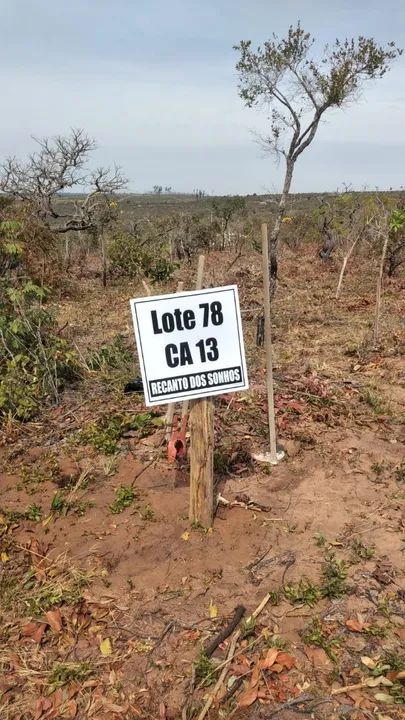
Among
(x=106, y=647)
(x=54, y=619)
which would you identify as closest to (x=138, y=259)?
(x=54, y=619)

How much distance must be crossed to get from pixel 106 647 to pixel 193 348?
5.00 feet

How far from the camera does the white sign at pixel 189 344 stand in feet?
8.93

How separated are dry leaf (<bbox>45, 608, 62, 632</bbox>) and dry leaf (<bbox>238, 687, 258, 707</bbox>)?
956 mm

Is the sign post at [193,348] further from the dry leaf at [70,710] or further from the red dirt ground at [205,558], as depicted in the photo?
the dry leaf at [70,710]

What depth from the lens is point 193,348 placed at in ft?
9.25

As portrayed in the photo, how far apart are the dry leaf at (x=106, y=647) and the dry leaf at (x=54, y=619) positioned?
0.81 feet

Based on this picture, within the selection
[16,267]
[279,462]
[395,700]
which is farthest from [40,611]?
[16,267]

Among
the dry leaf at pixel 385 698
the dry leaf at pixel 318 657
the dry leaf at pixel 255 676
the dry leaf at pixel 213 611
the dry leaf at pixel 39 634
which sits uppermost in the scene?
the dry leaf at pixel 39 634

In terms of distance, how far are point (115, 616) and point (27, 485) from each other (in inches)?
59.4

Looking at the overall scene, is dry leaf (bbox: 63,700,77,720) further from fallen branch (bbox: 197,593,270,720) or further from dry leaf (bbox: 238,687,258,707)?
dry leaf (bbox: 238,687,258,707)

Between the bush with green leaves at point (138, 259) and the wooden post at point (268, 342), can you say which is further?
the bush with green leaves at point (138, 259)

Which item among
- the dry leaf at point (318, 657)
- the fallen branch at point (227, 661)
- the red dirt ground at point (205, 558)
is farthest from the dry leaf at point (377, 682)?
the fallen branch at point (227, 661)

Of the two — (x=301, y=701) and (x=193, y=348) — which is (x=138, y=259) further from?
(x=301, y=701)

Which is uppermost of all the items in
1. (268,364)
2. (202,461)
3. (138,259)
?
(138,259)
